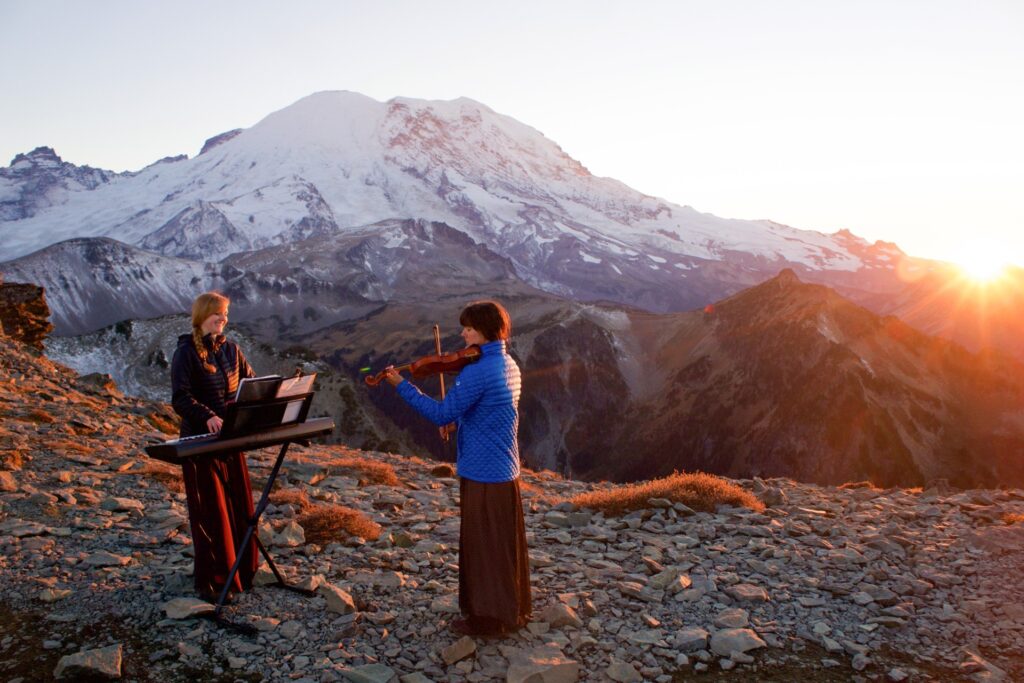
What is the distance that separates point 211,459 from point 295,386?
1076mm

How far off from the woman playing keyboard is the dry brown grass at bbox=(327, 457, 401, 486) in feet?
22.4

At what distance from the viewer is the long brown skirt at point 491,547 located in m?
6.52

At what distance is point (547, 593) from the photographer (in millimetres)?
8062

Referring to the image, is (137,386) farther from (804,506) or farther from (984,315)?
(984,315)

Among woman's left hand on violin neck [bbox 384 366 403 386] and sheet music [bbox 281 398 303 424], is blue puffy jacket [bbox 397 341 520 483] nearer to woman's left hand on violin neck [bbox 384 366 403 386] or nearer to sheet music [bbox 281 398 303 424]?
woman's left hand on violin neck [bbox 384 366 403 386]

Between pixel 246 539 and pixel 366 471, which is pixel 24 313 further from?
pixel 246 539

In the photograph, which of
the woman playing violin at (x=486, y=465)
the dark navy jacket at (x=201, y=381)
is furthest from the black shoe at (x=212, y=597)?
the woman playing violin at (x=486, y=465)

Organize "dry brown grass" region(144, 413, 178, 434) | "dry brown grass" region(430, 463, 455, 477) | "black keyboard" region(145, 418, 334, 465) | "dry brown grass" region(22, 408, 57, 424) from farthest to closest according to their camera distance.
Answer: "dry brown grass" region(144, 413, 178, 434), "dry brown grass" region(430, 463, 455, 477), "dry brown grass" region(22, 408, 57, 424), "black keyboard" region(145, 418, 334, 465)

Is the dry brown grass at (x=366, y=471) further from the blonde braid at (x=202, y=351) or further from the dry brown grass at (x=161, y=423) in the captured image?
the blonde braid at (x=202, y=351)

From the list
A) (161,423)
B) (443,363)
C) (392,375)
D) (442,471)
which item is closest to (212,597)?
(392,375)

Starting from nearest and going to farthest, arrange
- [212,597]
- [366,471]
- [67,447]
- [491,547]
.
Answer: [491,547] → [212,597] → [67,447] → [366,471]

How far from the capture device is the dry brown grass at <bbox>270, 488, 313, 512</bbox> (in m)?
10.8

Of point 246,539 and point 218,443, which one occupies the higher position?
point 218,443

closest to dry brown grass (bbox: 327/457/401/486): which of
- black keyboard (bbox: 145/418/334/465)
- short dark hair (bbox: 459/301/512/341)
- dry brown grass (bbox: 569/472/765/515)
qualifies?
dry brown grass (bbox: 569/472/765/515)
